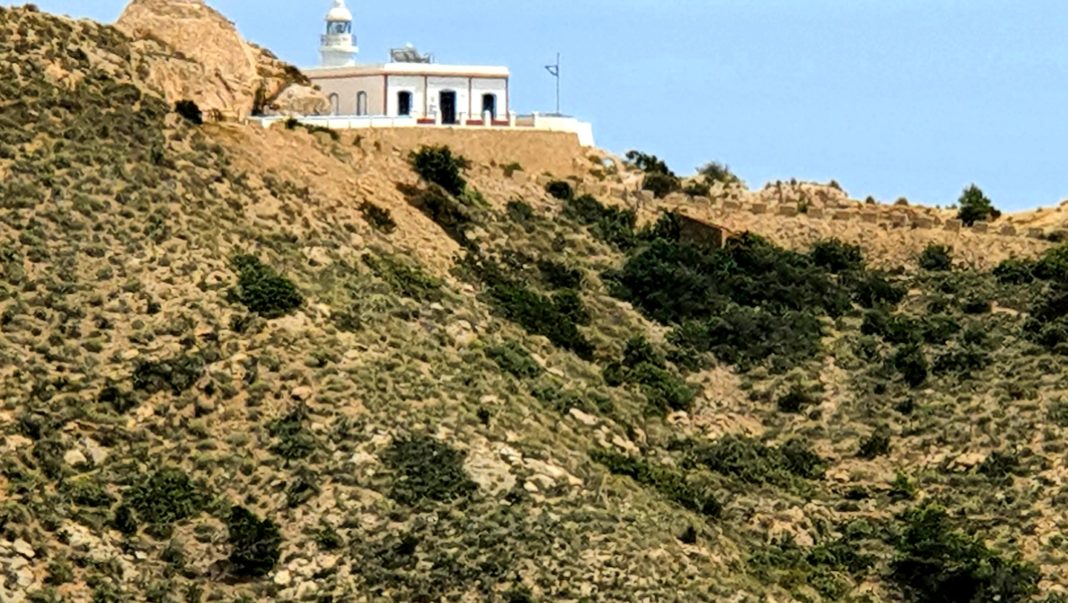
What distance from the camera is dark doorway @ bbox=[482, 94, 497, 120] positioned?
109m

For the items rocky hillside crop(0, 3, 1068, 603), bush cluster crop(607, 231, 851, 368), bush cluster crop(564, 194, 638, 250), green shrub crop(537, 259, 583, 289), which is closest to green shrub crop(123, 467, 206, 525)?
rocky hillside crop(0, 3, 1068, 603)

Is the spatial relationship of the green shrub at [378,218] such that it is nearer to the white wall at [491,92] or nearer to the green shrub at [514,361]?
the green shrub at [514,361]

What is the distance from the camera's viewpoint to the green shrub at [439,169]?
10119 centimetres

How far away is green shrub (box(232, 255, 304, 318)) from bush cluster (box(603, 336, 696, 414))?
32.2 feet

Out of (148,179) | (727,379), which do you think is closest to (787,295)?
(727,379)

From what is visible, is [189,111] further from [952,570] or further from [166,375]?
[952,570]

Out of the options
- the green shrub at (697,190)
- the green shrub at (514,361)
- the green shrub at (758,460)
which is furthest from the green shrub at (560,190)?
the green shrub at (758,460)

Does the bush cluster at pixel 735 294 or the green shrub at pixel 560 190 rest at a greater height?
the green shrub at pixel 560 190

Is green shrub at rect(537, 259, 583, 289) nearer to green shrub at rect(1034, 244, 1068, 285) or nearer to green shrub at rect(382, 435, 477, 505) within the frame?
green shrub at rect(1034, 244, 1068, 285)

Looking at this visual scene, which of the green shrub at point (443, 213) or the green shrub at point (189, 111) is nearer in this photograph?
the green shrub at point (189, 111)

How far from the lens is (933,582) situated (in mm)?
86375

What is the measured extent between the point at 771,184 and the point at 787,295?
8157mm

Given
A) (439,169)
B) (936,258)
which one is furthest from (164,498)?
(936,258)

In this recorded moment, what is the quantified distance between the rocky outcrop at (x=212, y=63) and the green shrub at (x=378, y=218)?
5.27 metres
